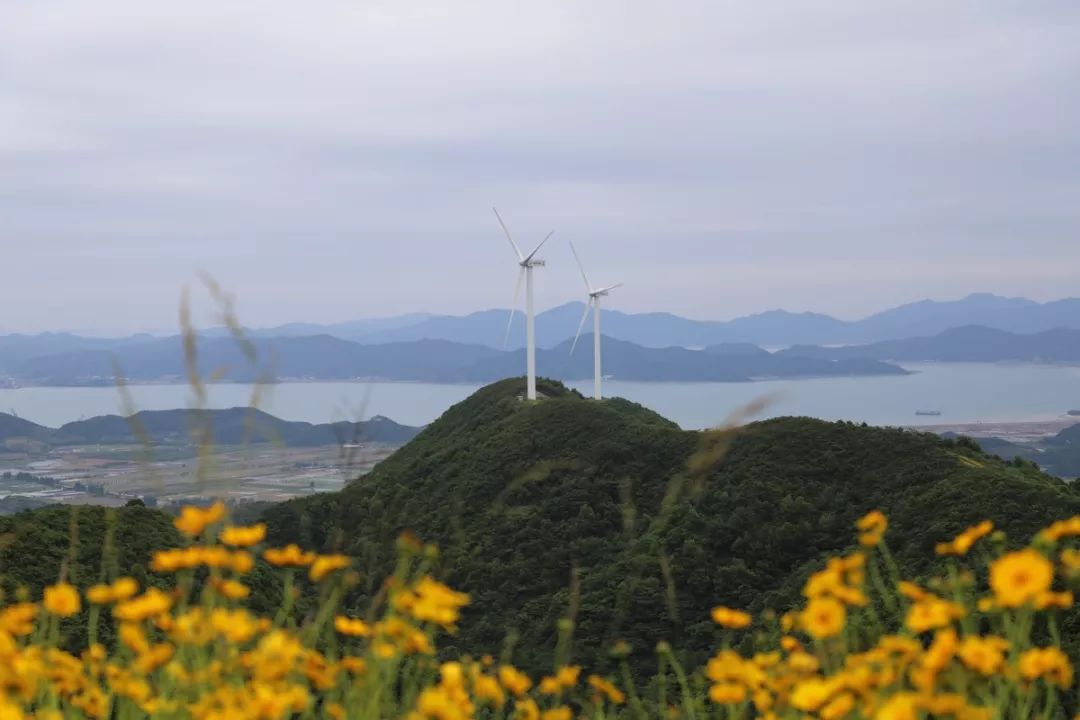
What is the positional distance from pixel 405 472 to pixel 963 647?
53308 millimetres

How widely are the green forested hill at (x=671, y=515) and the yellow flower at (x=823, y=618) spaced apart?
22.5 meters

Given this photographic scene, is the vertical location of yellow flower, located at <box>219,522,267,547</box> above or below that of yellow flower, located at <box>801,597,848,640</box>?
above

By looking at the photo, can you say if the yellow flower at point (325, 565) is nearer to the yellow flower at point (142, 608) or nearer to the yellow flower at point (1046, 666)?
the yellow flower at point (142, 608)

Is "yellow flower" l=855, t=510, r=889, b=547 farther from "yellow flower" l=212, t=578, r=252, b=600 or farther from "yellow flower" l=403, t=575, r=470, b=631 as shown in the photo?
"yellow flower" l=212, t=578, r=252, b=600

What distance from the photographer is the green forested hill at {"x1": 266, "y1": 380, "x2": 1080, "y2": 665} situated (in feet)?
106

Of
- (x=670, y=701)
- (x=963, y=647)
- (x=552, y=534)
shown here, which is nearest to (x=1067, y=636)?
(x=670, y=701)

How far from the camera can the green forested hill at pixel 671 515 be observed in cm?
3231

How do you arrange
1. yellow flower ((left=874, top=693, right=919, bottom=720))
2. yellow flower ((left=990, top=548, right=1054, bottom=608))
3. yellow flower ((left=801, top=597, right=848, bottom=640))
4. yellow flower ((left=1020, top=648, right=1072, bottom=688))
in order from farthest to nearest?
yellow flower ((left=801, top=597, right=848, bottom=640)) → yellow flower ((left=1020, top=648, right=1072, bottom=688)) → yellow flower ((left=990, top=548, right=1054, bottom=608)) → yellow flower ((left=874, top=693, right=919, bottom=720))

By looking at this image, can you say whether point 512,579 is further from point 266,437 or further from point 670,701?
point 266,437

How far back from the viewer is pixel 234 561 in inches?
166

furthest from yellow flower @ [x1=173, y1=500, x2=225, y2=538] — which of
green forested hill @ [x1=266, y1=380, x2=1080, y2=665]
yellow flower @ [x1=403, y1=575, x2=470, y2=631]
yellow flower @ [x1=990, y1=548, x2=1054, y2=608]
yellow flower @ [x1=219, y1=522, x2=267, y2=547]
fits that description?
green forested hill @ [x1=266, y1=380, x2=1080, y2=665]

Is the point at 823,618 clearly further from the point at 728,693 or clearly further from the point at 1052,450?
the point at 1052,450

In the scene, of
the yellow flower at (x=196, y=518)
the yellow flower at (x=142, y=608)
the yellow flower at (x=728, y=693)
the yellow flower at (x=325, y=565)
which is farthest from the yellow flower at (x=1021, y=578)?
the yellow flower at (x=142, y=608)

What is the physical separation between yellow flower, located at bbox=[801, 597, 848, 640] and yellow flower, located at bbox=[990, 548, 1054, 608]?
557mm
